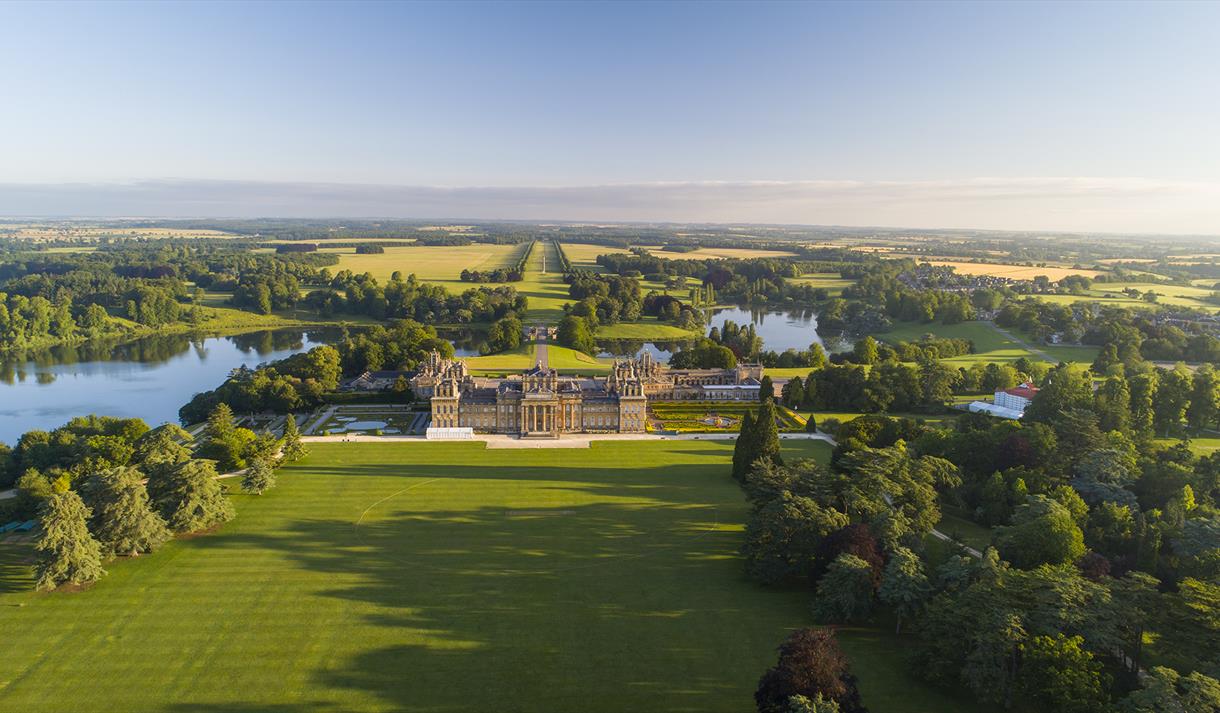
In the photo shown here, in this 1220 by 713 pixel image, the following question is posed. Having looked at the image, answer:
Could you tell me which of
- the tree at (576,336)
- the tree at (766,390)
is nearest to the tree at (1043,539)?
the tree at (766,390)

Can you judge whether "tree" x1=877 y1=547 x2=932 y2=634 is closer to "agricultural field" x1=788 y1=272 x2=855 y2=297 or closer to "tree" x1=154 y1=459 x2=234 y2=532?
"tree" x1=154 y1=459 x2=234 y2=532

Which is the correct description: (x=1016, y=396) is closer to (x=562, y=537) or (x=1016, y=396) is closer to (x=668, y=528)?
(x=668, y=528)

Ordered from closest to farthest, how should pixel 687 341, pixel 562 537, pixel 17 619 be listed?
pixel 17 619 < pixel 562 537 < pixel 687 341

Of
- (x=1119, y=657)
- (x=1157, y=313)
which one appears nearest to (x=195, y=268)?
(x=1119, y=657)

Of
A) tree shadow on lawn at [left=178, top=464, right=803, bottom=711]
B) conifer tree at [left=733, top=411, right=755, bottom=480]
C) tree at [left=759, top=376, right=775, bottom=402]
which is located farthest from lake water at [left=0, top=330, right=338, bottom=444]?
tree at [left=759, top=376, right=775, bottom=402]

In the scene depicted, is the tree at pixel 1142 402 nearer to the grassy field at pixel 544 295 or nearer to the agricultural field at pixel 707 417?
A: the agricultural field at pixel 707 417

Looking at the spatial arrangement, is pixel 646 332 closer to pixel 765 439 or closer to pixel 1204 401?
pixel 765 439
